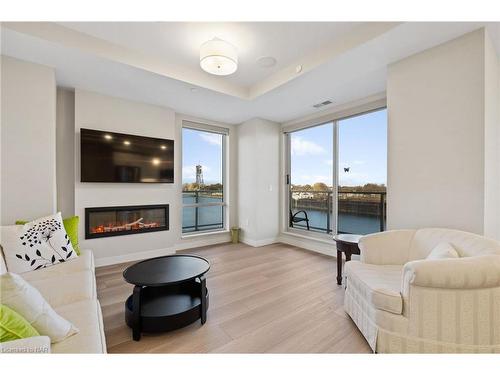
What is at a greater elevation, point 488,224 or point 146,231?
point 488,224

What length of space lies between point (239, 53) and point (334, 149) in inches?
87.4

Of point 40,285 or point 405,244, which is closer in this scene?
point 40,285

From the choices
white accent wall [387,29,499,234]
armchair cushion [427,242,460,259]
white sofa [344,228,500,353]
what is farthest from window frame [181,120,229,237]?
armchair cushion [427,242,460,259]

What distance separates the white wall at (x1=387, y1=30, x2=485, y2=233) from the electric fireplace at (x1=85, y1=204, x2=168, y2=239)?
333 cm

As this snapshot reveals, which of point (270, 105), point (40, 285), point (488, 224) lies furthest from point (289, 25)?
point (40, 285)

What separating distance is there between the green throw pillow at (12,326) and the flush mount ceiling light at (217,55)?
2143 millimetres

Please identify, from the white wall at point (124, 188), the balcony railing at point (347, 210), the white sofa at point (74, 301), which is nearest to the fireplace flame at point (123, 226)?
the white wall at point (124, 188)

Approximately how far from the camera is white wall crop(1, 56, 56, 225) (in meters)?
2.37

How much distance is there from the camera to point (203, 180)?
4.53 m

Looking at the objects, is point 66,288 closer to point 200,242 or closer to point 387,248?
point 387,248

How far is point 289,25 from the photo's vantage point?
2102mm
